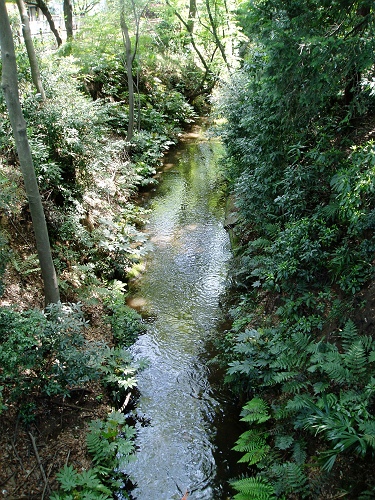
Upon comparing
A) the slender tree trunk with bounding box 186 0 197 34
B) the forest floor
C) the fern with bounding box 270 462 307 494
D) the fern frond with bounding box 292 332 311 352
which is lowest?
the fern with bounding box 270 462 307 494

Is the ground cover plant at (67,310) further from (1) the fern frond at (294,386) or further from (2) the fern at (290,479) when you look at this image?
(1) the fern frond at (294,386)

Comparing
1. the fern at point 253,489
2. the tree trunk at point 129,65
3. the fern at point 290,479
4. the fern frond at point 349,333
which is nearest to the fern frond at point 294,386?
the fern frond at point 349,333

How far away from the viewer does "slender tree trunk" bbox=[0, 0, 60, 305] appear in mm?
5262

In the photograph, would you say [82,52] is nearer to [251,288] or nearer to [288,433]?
[251,288]

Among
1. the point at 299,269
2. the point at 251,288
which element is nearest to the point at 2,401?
the point at 299,269

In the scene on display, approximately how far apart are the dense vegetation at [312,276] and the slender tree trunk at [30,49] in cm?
435

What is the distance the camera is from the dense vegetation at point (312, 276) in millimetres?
4414

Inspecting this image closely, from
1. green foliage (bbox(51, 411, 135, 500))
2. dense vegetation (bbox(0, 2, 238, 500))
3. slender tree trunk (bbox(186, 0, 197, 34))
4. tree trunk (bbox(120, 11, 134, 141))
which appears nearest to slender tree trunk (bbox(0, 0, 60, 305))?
dense vegetation (bbox(0, 2, 238, 500))

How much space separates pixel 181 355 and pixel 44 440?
2.84 metres

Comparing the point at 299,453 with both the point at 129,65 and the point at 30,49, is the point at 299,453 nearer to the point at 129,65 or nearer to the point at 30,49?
the point at 30,49

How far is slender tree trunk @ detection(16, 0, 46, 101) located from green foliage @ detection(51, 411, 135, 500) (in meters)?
7.26

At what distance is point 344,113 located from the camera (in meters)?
7.18

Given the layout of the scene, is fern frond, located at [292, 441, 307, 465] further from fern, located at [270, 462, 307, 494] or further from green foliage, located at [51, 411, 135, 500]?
green foliage, located at [51, 411, 135, 500]

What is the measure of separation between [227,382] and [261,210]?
3.80 m
